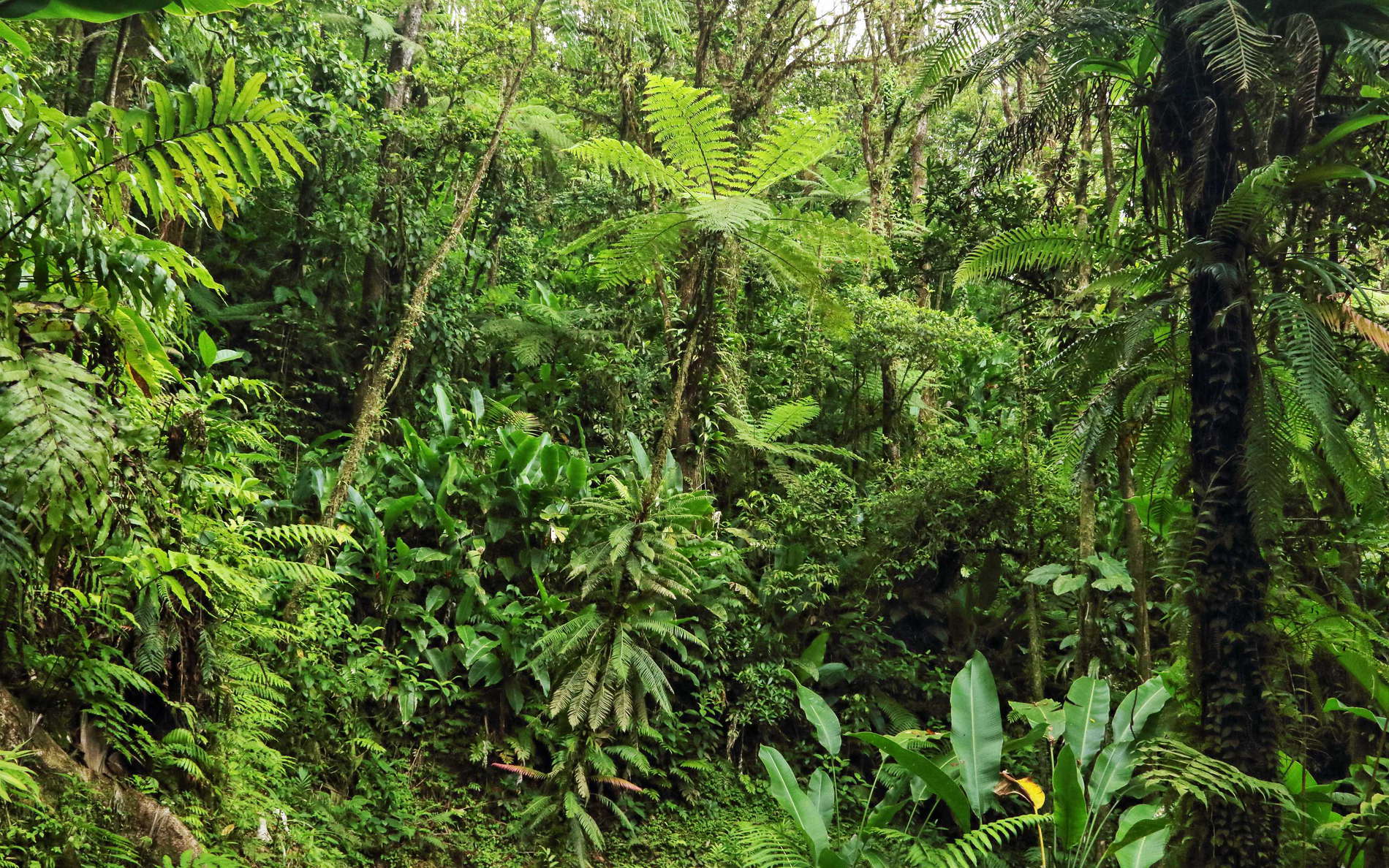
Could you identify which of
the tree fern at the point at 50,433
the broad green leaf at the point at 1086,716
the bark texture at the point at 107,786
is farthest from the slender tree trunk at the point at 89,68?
the broad green leaf at the point at 1086,716

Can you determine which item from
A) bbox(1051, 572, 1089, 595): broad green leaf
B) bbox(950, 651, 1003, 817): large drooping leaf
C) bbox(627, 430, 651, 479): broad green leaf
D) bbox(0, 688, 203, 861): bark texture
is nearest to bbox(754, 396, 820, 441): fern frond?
bbox(627, 430, 651, 479): broad green leaf

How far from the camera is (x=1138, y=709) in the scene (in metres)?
4.80

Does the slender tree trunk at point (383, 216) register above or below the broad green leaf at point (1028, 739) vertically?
above

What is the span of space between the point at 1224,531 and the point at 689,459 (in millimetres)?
3850

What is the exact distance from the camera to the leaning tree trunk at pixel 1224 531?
379 centimetres

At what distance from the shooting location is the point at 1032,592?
638cm

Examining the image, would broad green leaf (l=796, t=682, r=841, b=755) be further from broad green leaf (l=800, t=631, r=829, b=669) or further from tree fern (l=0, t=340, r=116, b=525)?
tree fern (l=0, t=340, r=116, b=525)

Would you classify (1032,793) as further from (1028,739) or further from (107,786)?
(107,786)

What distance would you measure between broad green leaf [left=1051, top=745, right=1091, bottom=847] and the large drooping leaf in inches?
15.3

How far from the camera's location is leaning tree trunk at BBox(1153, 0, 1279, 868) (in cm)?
379

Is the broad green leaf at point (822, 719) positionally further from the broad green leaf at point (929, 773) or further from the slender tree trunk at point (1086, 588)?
the slender tree trunk at point (1086, 588)

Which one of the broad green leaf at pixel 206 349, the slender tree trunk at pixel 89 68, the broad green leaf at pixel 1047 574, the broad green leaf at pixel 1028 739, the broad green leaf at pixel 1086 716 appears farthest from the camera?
the slender tree trunk at pixel 89 68

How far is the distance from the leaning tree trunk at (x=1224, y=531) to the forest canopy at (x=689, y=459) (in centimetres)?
2

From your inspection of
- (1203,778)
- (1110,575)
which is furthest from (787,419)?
(1203,778)
